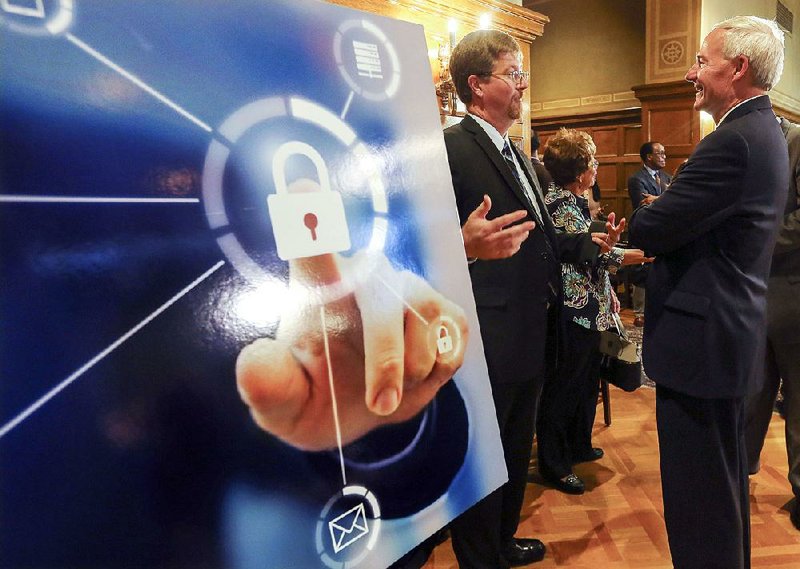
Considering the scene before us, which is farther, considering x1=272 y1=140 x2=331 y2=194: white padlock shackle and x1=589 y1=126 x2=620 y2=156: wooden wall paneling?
x1=589 y1=126 x2=620 y2=156: wooden wall paneling

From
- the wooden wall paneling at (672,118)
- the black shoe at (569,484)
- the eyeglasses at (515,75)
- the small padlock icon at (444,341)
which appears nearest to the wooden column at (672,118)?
the wooden wall paneling at (672,118)

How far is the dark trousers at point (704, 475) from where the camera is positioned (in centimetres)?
144

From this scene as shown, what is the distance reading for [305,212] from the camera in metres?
0.64

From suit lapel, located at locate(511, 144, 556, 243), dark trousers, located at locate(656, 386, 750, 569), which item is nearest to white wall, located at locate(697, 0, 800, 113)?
suit lapel, located at locate(511, 144, 556, 243)

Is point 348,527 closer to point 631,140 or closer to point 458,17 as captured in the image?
point 458,17

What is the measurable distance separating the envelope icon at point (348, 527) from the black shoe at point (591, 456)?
85.7 inches

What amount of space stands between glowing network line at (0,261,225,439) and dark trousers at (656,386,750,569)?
1312 millimetres

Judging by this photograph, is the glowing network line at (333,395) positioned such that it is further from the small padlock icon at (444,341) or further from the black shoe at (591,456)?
the black shoe at (591,456)

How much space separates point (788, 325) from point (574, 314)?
70cm

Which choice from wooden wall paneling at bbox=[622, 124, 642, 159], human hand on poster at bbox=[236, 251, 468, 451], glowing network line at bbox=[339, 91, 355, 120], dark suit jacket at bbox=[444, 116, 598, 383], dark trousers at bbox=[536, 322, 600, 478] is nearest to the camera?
human hand on poster at bbox=[236, 251, 468, 451]

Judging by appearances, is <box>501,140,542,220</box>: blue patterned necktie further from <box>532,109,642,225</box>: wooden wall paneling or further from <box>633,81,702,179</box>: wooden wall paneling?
<box>532,109,642,225</box>: wooden wall paneling

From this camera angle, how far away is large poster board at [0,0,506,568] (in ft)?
1.49

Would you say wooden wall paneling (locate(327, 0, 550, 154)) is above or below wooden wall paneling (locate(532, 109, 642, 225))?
above

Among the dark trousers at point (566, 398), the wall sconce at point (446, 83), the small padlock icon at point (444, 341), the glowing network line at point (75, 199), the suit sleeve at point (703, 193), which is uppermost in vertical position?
the wall sconce at point (446, 83)
